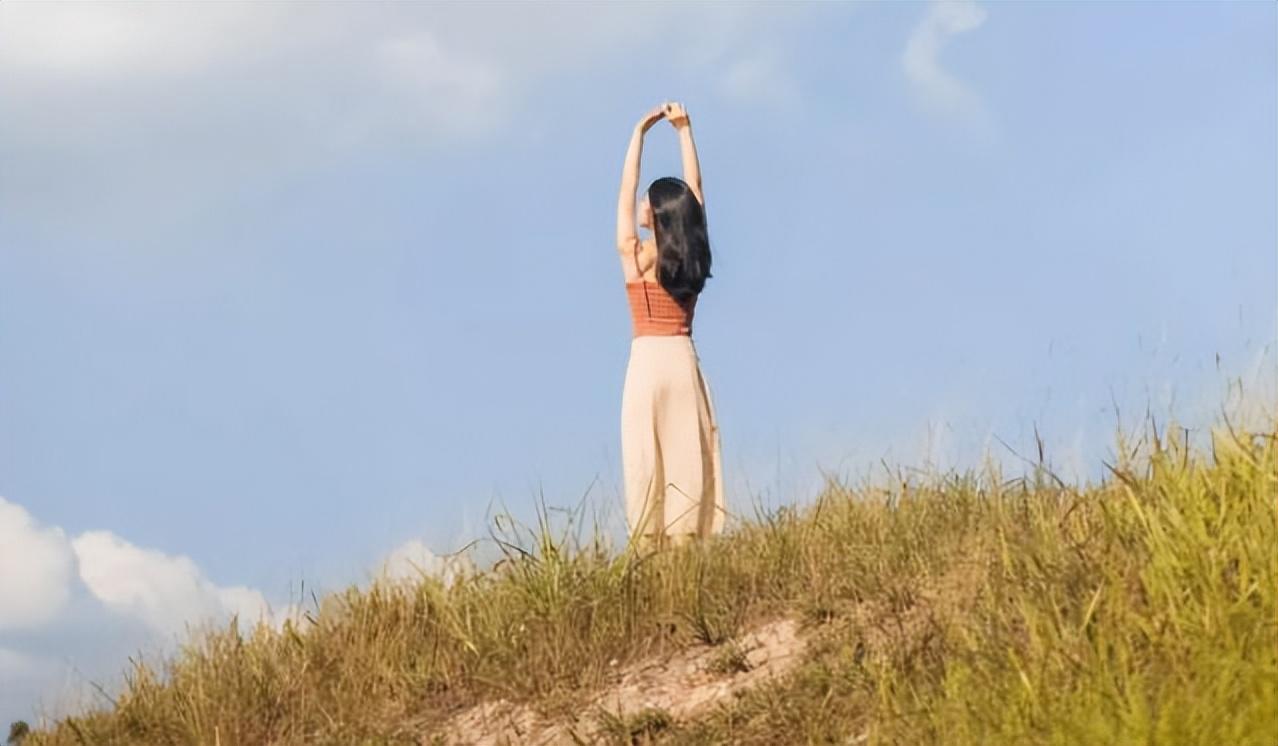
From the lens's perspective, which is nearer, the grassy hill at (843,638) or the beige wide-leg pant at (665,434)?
the grassy hill at (843,638)

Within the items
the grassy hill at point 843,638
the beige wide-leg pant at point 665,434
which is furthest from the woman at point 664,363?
the grassy hill at point 843,638

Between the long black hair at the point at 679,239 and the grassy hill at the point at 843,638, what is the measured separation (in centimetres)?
166

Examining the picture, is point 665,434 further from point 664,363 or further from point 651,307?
point 651,307

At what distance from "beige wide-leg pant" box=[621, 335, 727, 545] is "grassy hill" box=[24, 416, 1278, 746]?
117 centimetres

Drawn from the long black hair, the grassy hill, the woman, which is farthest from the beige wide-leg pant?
the grassy hill

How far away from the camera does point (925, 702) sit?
4.73m

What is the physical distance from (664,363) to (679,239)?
709mm

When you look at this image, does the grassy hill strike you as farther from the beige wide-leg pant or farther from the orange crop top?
the orange crop top

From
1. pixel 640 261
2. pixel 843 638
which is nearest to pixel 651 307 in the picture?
pixel 640 261

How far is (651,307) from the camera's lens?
→ 27.5 feet

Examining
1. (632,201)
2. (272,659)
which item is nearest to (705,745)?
(272,659)

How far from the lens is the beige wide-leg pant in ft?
27.2

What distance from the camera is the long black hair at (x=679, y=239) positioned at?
27.5ft

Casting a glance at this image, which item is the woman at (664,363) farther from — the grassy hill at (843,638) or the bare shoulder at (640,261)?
the grassy hill at (843,638)
